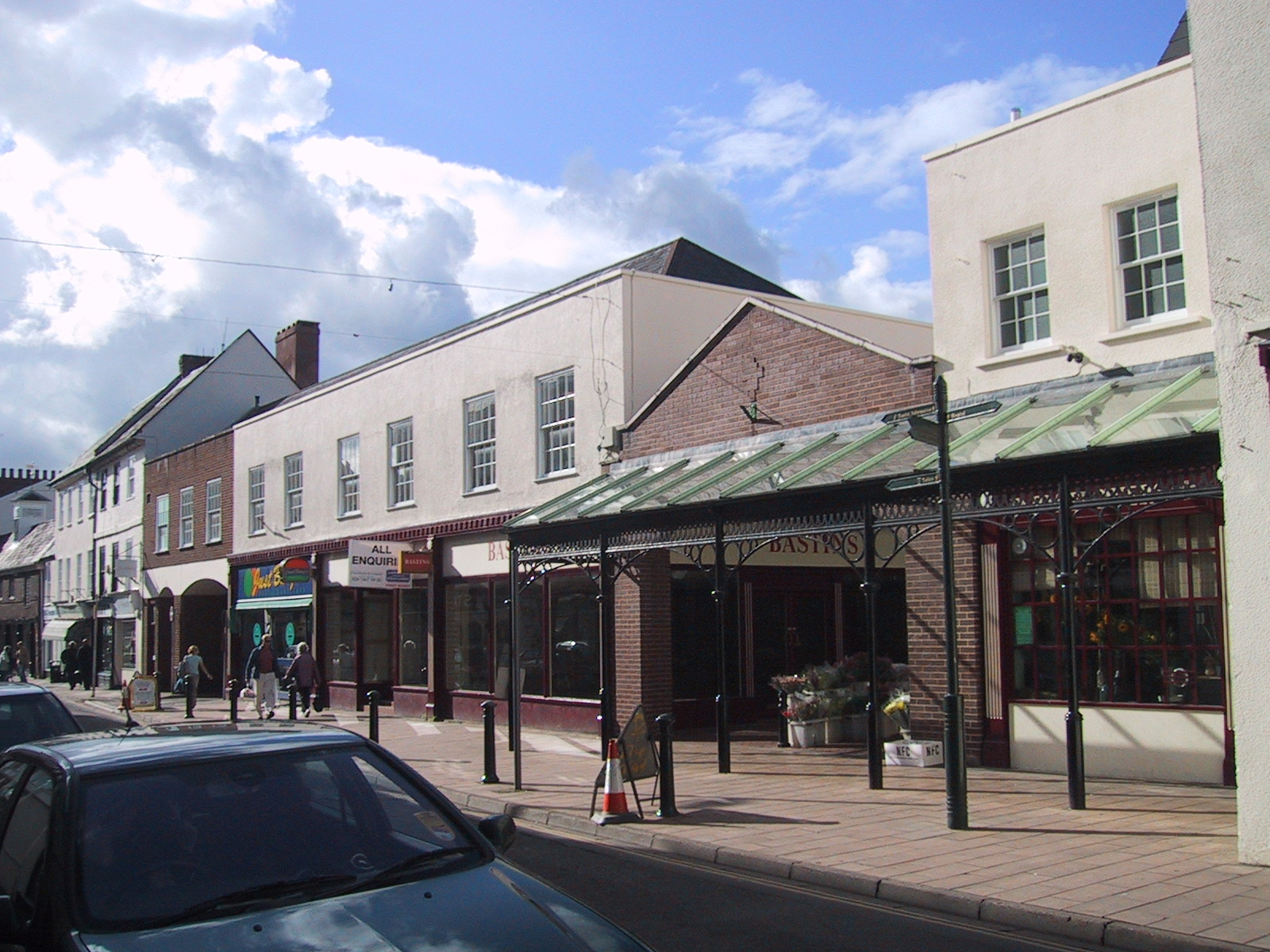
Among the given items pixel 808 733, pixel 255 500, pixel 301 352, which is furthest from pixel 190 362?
pixel 808 733

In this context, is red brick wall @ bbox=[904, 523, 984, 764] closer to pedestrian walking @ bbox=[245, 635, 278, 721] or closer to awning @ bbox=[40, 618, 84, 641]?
pedestrian walking @ bbox=[245, 635, 278, 721]

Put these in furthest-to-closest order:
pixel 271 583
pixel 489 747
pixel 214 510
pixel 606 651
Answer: pixel 214 510 < pixel 271 583 < pixel 606 651 < pixel 489 747

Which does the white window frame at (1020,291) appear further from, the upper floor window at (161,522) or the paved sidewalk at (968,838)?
the upper floor window at (161,522)

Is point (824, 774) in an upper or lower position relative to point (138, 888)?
lower

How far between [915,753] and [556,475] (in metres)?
8.11

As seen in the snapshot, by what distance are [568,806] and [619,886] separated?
3.65 meters

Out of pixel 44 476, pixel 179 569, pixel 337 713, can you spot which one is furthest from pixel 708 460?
pixel 44 476

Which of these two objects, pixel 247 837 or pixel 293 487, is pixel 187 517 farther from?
pixel 247 837

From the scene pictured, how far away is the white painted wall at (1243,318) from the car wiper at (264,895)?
666 cm

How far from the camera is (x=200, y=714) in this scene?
27.0 m

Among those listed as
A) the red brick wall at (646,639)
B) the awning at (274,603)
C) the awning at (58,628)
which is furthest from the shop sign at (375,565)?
the awning at (58,628)

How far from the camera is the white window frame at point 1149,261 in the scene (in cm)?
1198

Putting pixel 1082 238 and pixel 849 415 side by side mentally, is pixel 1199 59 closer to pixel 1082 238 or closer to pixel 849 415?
pixel 1082 238

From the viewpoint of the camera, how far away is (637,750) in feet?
37.9
